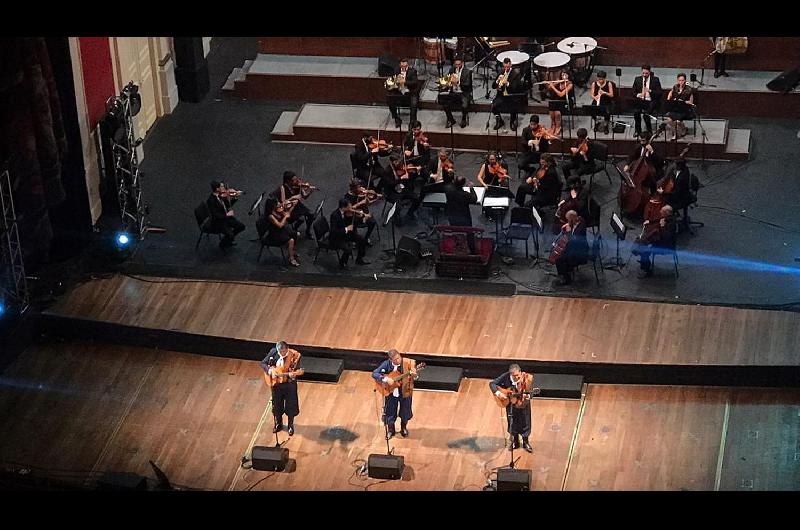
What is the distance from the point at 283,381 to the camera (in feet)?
42.8

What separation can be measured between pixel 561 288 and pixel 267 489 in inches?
139

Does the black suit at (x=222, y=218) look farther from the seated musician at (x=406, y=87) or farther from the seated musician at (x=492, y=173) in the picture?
the seated musician at (x=406, y=87)

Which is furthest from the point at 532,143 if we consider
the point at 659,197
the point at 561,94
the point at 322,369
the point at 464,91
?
the point at 322,369

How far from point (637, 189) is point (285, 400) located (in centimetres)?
→ 438

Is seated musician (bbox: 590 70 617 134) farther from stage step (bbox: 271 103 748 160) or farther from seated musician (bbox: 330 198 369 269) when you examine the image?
seated musician (bbox: 330 198 369 269)

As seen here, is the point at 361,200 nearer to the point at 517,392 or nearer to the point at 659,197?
the point at 659,197

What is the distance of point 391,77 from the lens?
1731 cm

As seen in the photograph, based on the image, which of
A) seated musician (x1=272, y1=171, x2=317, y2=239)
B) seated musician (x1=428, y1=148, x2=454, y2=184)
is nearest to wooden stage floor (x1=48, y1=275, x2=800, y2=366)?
seated musician (x1=272, y1=171, x2=317, y2=239)

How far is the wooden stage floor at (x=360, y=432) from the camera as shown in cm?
1290

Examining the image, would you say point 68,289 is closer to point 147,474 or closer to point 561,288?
point 147,474

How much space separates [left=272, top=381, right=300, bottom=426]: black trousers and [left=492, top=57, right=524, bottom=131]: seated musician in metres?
4.83
